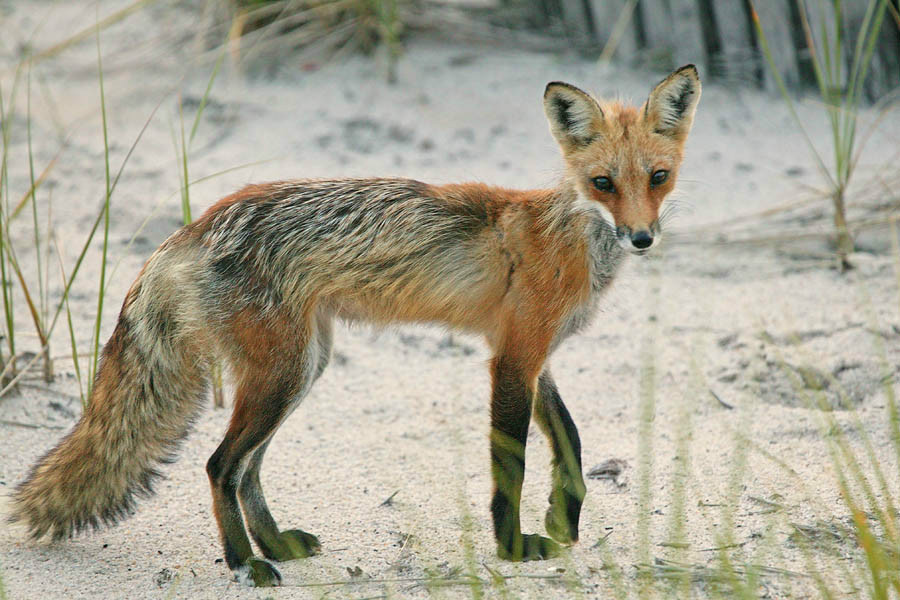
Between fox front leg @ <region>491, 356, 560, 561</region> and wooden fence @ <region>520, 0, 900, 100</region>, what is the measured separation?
14.3 feet

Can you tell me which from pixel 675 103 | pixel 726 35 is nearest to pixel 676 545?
pixel 675 103

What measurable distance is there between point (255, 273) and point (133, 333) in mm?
574

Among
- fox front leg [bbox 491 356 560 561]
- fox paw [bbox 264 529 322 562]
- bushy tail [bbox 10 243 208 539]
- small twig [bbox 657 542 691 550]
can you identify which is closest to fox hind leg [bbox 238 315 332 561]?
fox paw [bbox 264 529 322 562]

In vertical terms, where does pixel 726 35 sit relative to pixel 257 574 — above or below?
above

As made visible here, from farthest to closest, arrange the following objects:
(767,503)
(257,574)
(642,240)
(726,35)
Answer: (726,35), (767,503), (257,574), (642,240)

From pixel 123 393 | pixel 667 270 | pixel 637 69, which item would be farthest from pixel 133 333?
pixel 637 69

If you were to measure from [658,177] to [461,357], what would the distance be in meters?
2.28

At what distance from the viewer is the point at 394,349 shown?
5699mm

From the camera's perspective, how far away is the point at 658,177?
144 inches

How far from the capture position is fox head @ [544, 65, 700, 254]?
356cm

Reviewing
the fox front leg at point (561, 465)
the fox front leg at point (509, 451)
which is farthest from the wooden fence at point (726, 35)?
the fox front leg at point (509, 451)

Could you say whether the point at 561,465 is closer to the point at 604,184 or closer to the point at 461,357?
the point at 604,184

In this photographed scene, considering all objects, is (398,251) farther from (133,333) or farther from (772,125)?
(772,125)

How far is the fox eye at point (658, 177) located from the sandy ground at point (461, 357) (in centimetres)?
63
